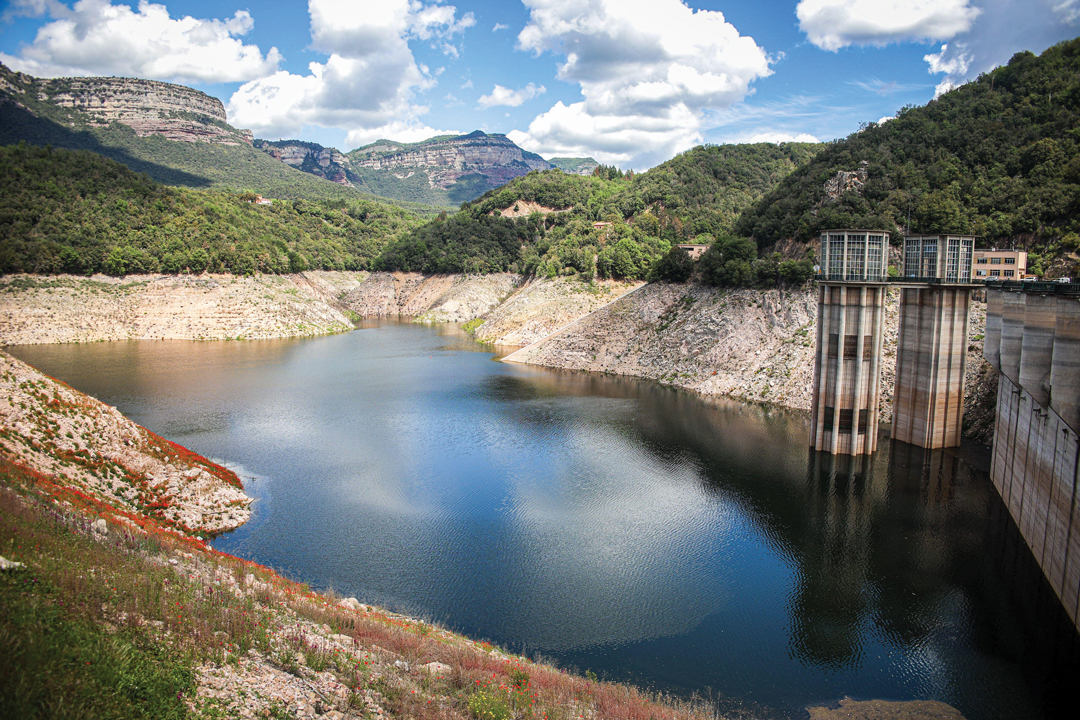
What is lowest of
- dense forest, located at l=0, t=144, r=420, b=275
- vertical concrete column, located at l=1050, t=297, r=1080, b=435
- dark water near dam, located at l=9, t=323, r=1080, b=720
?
dark water near dam, located at l=9, t=323, r=1080, b=720

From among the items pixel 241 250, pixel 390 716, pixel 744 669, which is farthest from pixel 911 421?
pixel 241 250

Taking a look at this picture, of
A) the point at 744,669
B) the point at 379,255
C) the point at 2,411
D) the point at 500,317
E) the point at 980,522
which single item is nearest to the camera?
the point at 744,669

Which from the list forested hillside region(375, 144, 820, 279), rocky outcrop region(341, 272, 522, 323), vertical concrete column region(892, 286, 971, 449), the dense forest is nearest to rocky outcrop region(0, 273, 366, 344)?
the dense forest

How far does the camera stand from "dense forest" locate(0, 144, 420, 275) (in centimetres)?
9625

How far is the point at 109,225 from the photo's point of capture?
104188 mm

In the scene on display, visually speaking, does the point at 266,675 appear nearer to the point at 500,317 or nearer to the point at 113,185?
the point at 500,317

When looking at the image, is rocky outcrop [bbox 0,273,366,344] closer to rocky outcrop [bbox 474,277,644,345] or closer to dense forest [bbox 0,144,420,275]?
dense forest [bbox 0,144,420,275]

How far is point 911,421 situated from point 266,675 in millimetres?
47036

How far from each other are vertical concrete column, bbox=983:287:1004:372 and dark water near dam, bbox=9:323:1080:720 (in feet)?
22.8

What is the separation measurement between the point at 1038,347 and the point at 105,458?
155 feet

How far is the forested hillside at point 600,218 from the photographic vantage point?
4349 inches

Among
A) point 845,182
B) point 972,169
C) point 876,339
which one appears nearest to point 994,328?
point 876,339

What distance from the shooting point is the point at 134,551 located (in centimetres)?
1973

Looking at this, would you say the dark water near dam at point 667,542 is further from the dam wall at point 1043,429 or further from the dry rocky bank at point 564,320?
the dry rocky bank at point 564,320
